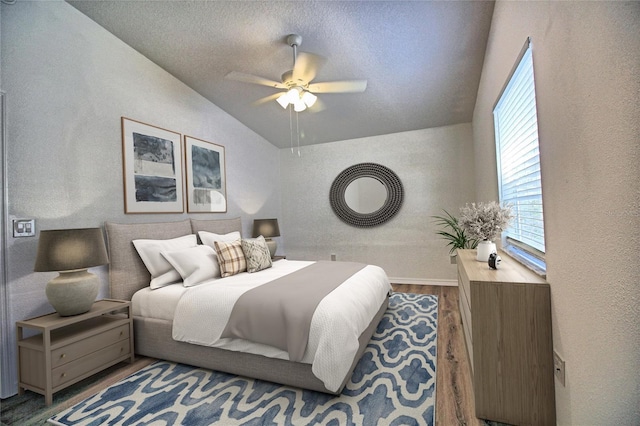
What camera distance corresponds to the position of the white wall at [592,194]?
85 cm

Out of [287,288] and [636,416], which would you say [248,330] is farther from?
[636,416]

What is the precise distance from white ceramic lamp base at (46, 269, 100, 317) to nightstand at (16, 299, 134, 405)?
0.06 meters

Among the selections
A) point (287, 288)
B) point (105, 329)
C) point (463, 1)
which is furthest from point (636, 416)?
point (105, 329)

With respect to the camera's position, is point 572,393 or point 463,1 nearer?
point 572,393

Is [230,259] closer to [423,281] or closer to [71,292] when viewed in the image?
[71,292]

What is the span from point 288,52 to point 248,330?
2533mm

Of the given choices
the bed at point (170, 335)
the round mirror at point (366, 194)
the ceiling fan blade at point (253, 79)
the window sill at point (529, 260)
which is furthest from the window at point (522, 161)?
the round mirror at point (366, 194)

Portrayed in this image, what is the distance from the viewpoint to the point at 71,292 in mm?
2041

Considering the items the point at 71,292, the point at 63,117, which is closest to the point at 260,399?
the point at 71,292

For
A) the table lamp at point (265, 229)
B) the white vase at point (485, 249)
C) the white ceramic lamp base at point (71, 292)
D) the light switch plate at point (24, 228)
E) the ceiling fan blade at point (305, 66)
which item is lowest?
the white ceramic lamp base at point (71, 292)

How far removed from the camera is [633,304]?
0.85 metres

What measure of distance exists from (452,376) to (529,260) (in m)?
0.96

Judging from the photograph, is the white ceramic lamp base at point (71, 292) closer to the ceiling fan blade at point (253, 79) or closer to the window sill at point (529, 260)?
the ceiling fan blade at point (253, 79)

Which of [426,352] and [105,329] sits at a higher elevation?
[105,329]
